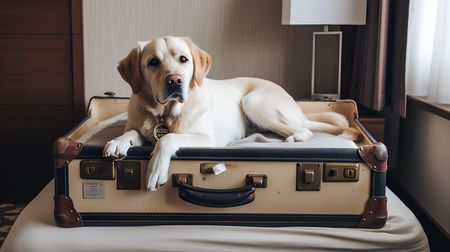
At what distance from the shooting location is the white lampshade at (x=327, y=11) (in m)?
2.22

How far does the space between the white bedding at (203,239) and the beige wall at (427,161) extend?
60 centimetres

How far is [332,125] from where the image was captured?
2104 millimetres

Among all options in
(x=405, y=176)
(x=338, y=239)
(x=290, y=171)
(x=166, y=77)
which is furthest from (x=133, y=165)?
(x=405, y=176)

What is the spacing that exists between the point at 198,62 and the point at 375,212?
0.65m

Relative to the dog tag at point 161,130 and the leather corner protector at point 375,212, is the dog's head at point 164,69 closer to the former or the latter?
the dog tag at point 161,130

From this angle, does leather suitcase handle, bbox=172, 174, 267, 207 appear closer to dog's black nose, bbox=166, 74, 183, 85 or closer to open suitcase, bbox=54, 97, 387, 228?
open suitcase, bbox=54, 97, 387, 228

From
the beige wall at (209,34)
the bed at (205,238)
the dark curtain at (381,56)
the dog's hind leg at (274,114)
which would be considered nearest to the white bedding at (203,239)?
the bed at (205,238)

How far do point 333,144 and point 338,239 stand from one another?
0.37 metres

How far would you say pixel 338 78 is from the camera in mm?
2436

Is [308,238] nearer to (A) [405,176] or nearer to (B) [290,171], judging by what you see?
(B) [290,171]

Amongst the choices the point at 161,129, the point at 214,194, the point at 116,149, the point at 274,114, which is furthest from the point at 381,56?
the point at 116,149

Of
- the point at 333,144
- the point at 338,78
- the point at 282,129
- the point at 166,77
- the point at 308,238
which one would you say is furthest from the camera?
the point at 338,78

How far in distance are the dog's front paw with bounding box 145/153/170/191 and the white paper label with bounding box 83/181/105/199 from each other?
124 millimetres

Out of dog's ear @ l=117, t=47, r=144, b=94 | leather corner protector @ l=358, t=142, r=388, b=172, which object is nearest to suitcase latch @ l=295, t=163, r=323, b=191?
leather corner protector @ l=358, t=142, r=388, b=172
